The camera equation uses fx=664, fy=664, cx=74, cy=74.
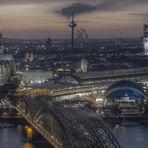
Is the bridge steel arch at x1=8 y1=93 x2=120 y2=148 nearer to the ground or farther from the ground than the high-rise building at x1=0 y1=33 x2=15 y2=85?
nearer to the ground

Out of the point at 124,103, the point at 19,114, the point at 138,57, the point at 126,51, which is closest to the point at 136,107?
the point at 124,103

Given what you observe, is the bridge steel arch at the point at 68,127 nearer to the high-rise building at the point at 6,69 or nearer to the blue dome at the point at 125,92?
the blue dome at the point at 125,92

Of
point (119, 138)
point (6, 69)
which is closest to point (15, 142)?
point (119, 138)

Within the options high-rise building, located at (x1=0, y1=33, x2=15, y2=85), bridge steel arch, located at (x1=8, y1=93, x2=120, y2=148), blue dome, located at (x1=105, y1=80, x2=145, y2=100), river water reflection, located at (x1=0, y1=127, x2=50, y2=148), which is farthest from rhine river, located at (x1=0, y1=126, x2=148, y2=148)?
high-rise building, located at (x1=0, y1=33, x2=15, y2=85)

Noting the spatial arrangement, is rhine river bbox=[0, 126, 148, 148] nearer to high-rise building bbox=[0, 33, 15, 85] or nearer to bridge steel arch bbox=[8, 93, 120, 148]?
bridge steel arch bbox=[8, 93, 120, 148]

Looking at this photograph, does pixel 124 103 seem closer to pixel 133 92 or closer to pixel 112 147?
pixel 133 92

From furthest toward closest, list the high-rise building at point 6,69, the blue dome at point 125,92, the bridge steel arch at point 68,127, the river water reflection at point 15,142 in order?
the high-rise building at point 6,69 → the blue dome at point 125,92 → the river water reflection at point 15,142 → the bridge steel arch at point 68,127

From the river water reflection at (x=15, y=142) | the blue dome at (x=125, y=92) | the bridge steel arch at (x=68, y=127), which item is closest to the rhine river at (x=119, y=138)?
the river water reflection at (x=15, y=142)
